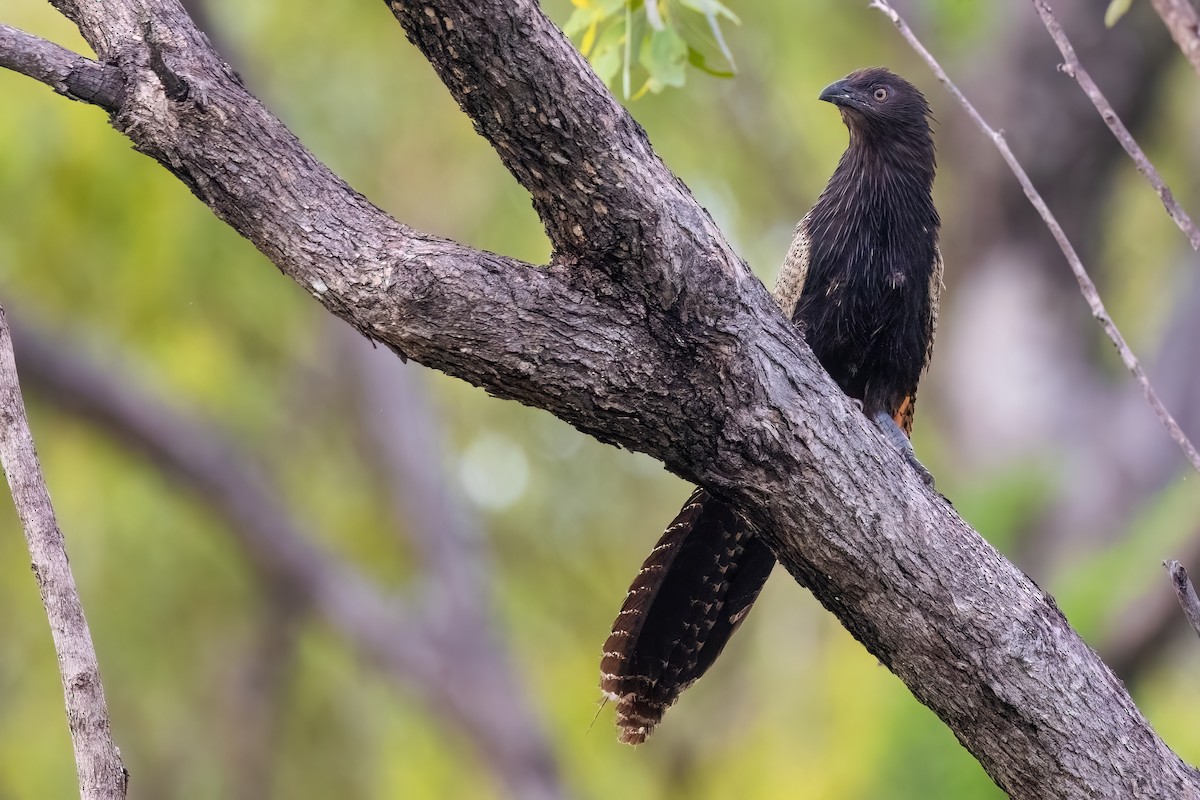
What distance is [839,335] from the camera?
3328mm

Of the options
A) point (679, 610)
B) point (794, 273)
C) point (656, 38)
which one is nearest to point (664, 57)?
point (656, 38)

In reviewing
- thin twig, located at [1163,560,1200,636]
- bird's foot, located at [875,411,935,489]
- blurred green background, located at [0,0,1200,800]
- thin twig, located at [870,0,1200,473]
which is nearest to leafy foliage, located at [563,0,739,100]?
thin twig, located at [870,0,1200,473]

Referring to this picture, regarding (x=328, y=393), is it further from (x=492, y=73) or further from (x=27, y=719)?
(x=492, y=73)

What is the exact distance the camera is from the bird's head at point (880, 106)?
12.0 feet

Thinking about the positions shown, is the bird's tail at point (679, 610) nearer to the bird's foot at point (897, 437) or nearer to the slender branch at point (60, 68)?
the bird's foot at point (897, 437)

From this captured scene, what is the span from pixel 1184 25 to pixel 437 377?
8566 millimetres

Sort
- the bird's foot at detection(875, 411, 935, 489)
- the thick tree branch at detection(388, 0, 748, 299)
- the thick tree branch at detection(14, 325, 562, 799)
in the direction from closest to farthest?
the thick tree branch at detection(388, 0, 748, 299)
the bird's foot at detection(875, 411, 935, 489)
the thick tree branch at detection(14, 325, 562, 799)

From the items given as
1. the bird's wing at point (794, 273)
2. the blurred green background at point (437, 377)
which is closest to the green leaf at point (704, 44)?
the bird's wing at point (794, 273)

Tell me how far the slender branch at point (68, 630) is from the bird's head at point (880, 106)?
7.99 ft

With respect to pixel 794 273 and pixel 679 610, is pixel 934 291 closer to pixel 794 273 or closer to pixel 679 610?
pixel 794 273

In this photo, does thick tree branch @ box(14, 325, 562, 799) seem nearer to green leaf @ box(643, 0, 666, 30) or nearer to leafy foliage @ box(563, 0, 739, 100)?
leafy foliage @ box(563, 0, 739, 100)

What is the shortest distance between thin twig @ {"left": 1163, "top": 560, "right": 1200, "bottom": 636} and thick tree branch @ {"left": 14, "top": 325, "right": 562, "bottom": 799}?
535 cm

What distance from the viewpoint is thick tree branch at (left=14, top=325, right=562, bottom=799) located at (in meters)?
6.80

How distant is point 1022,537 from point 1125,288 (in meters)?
2.58
